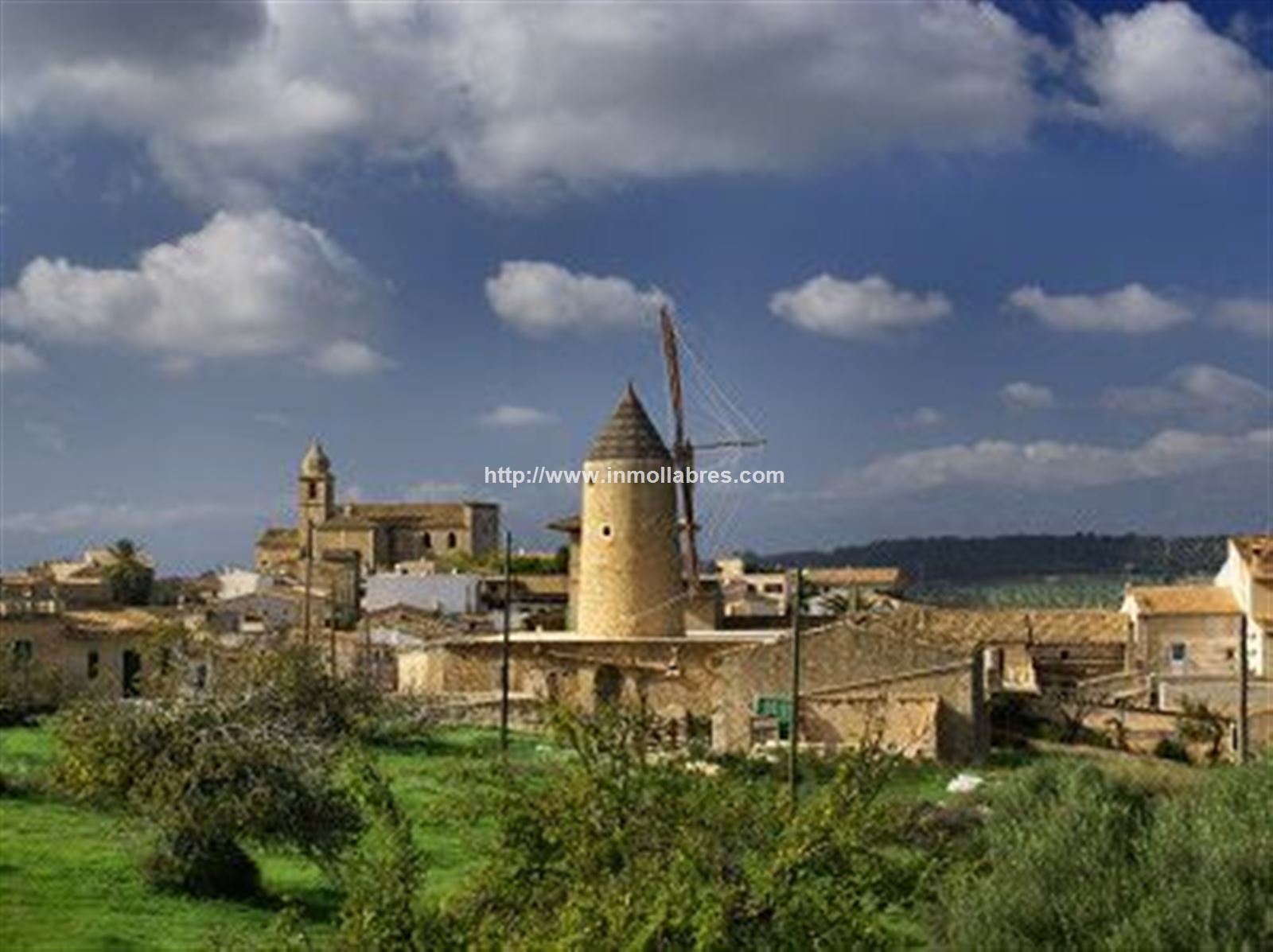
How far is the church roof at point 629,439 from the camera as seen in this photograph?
44625 mm

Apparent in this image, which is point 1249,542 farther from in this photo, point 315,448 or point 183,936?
point 315,448

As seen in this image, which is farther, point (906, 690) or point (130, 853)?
point (906, 690)

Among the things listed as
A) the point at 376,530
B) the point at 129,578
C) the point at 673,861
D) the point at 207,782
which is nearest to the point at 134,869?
the point at 207,782

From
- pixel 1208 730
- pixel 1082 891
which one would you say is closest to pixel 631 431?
pixel 1208 730

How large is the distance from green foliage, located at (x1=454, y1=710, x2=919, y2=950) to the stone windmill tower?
27985mm

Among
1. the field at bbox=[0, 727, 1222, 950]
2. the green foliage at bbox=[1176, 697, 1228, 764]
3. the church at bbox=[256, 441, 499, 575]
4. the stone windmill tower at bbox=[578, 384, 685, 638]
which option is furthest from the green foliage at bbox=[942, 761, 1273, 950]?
the church at bbox=[256, 441, 499, 575]

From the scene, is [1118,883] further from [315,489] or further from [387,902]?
[315,489]

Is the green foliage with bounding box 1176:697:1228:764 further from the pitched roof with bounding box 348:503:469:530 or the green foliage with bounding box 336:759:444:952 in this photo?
the pitched roof with bounding box 348:503:469:530

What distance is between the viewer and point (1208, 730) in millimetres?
40281

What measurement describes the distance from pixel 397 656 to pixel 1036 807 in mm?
27610

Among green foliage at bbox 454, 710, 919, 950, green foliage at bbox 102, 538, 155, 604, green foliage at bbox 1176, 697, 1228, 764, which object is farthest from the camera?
green foliage at bbox 102, 538, 155, 604

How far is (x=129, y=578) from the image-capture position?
7112 centimetres

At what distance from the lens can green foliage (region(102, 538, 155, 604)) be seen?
69562 millimetres

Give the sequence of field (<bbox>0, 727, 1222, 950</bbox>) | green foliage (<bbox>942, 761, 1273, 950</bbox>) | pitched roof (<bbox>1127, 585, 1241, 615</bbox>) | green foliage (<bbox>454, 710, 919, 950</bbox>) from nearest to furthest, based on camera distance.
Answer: green foliage (<bbox>454, 710, 919, 950</bbox>), green foliage (<bbox>942, 761, 1273, 950</bbox>), field (<bbox>0, 727, 1222, 950</bbox>), pitched roof (<bbox>1127, 585, 1241, 615</bbox>)
